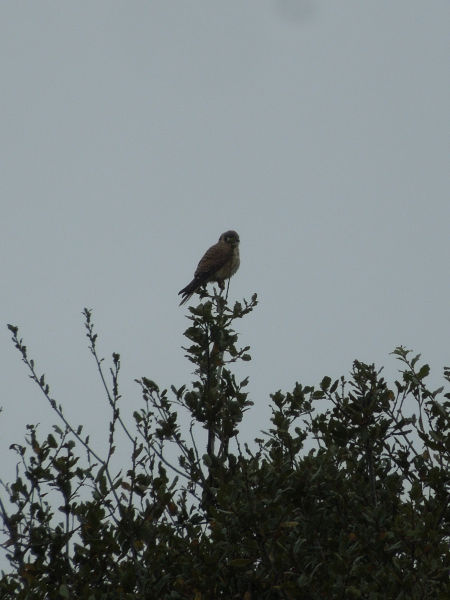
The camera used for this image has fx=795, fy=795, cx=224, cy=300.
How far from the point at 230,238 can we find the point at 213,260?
0.81 metres

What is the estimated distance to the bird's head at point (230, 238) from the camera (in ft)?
44.0

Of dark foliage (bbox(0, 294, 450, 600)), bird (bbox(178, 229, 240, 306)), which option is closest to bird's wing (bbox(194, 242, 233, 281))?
bird (bbox(178, 229, 240, 306))

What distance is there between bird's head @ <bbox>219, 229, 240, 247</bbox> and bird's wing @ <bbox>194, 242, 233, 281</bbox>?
12 centimetres

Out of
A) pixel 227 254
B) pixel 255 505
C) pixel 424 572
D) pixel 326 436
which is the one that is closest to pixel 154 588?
pixel 255 505

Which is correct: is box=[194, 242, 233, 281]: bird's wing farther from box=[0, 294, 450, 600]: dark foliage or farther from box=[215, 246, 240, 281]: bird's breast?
box=[0, 294, 450, 600]: dark foliage

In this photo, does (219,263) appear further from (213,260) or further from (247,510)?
→ (247,510)

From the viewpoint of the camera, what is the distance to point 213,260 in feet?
42.5

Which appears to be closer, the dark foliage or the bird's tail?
the dark foliage

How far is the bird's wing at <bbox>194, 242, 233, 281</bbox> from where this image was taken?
12742 mm

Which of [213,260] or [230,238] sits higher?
[230,238]

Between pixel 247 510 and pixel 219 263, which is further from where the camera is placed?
pixel 219 263

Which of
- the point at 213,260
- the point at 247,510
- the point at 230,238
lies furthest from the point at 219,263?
the point at 247,510

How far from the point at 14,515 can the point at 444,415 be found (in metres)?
2.77

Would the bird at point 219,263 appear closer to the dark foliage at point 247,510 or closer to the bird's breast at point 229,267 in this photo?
the bird's breast at point 229,267
